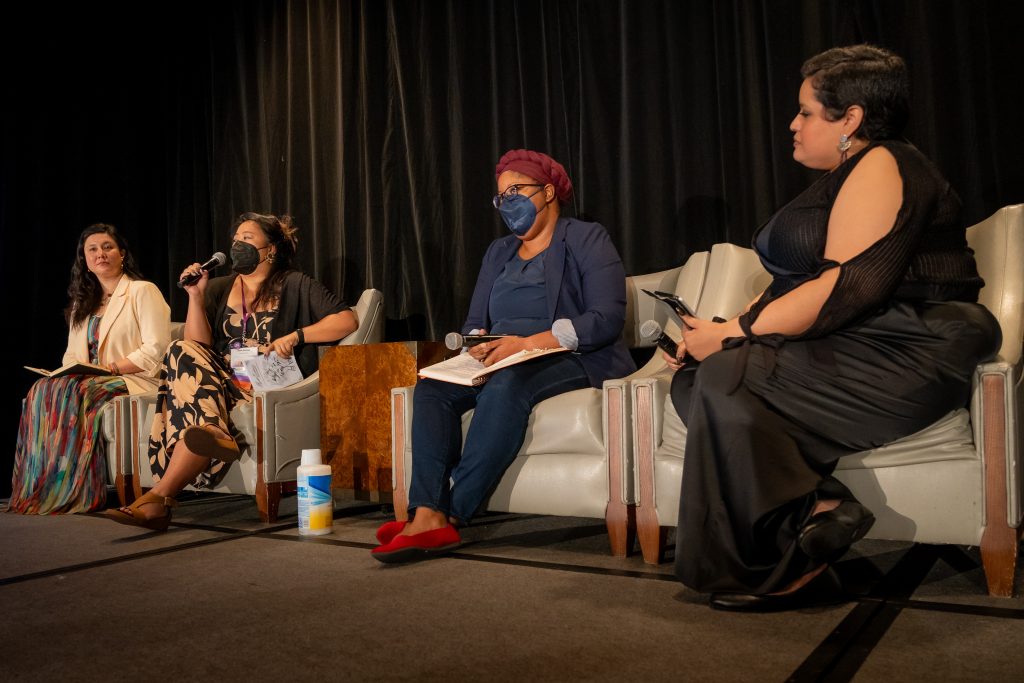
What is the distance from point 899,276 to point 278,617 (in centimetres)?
130

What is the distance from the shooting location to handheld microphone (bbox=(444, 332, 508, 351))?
2.40 meters

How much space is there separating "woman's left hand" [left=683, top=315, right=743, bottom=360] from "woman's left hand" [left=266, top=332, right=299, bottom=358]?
5.49 feet

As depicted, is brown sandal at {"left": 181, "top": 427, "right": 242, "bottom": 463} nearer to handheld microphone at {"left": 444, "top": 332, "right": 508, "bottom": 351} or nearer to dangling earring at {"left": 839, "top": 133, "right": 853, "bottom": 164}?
handheld microphone at {"left": 444, "top": 332, "right": 508, "bottom": 351}

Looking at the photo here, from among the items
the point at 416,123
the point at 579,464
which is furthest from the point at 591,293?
the point at 416,123

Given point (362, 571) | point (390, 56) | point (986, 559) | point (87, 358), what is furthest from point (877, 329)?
point (87, 358)

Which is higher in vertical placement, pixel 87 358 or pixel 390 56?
pixel 390 56

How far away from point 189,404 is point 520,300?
3.87 feet

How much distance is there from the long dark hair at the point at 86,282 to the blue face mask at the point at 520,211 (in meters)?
1.99

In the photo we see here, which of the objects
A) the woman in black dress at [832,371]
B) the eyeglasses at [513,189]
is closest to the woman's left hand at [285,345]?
the eyeglasses at [513,189]

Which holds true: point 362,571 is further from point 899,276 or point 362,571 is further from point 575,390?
point 899,276

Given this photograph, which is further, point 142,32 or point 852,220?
point 142,32

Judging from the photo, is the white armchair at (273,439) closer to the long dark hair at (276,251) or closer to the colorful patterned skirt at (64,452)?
the long dark hair at (276,251)

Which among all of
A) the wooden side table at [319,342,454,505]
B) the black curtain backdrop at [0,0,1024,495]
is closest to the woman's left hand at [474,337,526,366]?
the wooden side table at [319,342,454,505]

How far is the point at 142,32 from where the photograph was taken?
4.88 meters
